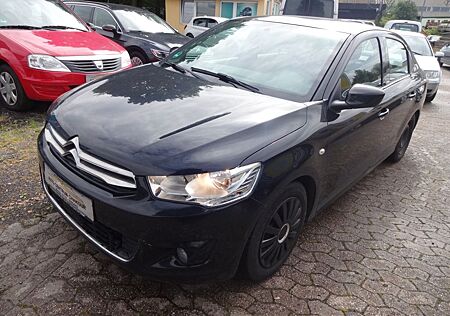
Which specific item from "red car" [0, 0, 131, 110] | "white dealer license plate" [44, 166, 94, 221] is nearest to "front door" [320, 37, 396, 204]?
"white dealer license plate" [44, 166, 94, 221]

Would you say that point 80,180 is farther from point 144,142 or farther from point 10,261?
point 10,261

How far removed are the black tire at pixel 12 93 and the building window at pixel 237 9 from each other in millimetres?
16341

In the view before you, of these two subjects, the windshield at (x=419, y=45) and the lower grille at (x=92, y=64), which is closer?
the lower grille at (x=92, y=64)

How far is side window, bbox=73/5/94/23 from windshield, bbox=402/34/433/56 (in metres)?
8.03

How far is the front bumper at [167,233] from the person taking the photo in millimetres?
1913

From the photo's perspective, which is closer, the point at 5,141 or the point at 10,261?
the point at 10,261

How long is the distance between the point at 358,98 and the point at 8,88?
4.54 metres

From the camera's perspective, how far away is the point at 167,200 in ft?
6.31

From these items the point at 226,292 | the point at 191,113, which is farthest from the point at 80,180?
the point at 226,292

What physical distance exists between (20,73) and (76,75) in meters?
0.67

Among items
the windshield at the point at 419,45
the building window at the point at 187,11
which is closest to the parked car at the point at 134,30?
the windshield at the point at 419,45

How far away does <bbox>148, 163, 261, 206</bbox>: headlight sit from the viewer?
194cm

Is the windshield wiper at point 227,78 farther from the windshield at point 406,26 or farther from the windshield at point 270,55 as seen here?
the windshield at point 406,26

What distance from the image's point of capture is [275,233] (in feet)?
8.00
